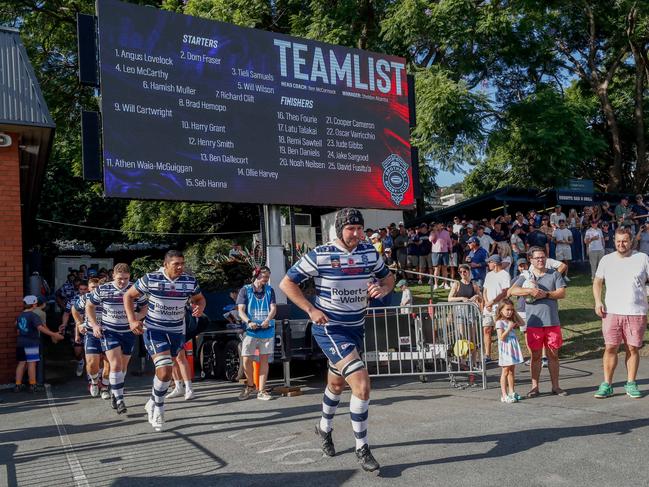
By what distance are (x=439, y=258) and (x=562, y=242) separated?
3.69m

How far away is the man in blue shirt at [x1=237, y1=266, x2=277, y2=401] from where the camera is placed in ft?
31.0

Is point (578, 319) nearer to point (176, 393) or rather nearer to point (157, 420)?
point (176, 393)

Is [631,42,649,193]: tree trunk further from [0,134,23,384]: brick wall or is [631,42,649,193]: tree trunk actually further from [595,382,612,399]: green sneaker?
[0,134,23,384]: brick wall

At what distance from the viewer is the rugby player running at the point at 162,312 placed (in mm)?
7254

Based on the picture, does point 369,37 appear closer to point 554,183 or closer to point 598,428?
point 554,183

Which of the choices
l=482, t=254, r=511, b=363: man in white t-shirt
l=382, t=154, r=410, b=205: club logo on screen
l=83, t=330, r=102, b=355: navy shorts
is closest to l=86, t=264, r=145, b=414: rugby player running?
l=83, t=330, r=102, b=355: navy shorts

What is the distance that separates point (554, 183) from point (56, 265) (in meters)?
21.6

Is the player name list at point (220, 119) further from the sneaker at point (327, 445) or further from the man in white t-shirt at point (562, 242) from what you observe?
the man in white t-shirt at point (562, 242)

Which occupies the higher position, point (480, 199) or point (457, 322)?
point (480, 199)

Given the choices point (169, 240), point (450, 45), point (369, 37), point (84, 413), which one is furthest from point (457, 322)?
point (169, 240)

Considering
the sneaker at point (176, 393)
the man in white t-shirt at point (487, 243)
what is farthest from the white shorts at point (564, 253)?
the sneaker at point (176, 393)

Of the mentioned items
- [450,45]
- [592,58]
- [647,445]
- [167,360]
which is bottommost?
[647,445]

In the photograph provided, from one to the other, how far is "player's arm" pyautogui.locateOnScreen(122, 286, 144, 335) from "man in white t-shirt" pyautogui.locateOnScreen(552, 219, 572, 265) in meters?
13.9

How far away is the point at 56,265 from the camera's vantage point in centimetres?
2862
